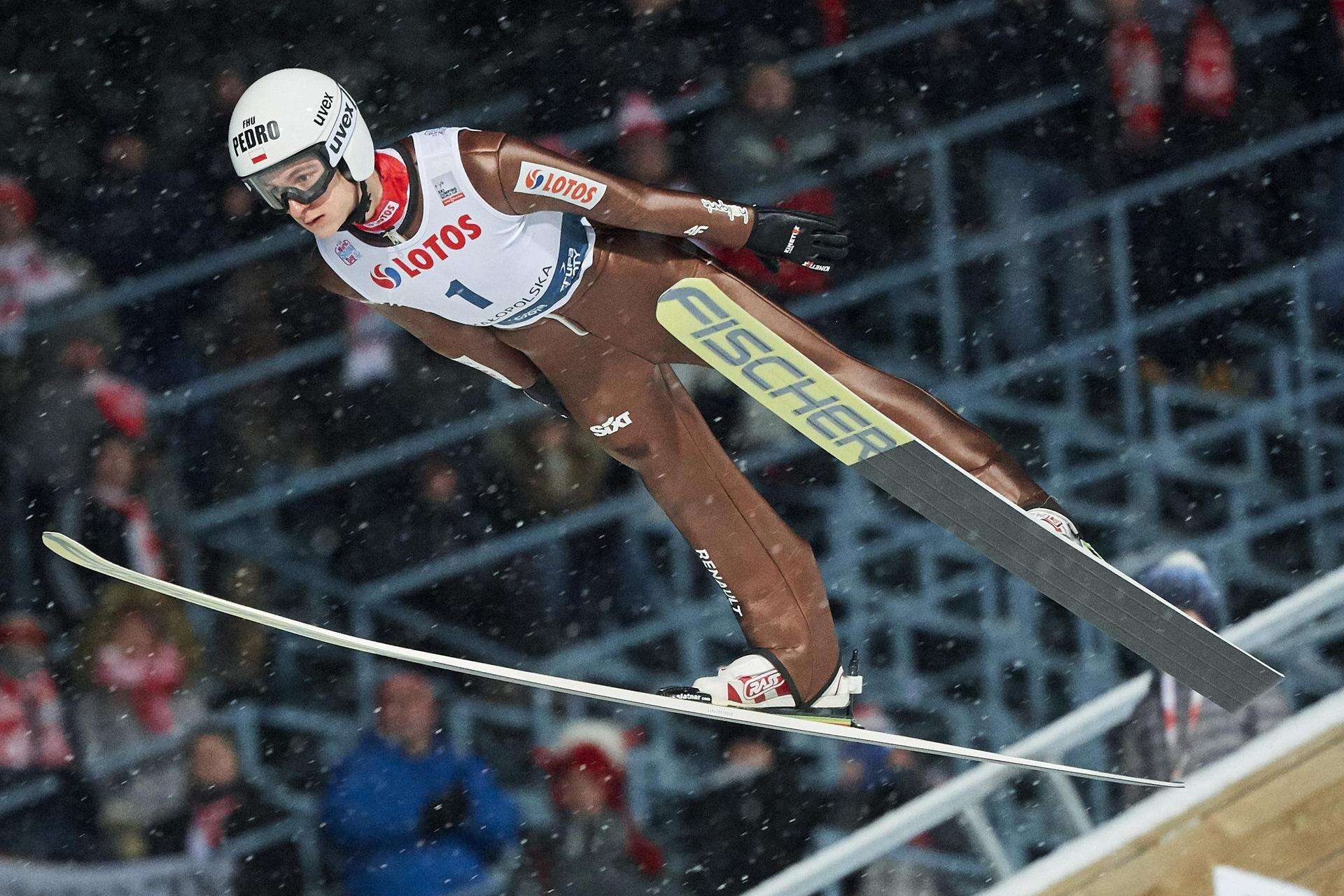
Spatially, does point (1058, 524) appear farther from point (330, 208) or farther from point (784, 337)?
point (330, 208)

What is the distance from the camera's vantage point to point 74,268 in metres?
4.81

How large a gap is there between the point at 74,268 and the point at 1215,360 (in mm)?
3233

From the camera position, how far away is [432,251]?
346 centimetres

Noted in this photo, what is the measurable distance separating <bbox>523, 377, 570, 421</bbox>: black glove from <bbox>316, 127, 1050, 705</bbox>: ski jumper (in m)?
0.02

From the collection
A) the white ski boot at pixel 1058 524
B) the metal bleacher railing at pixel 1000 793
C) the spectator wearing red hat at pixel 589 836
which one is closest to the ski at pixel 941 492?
the white ski boot at pixel 1058 524

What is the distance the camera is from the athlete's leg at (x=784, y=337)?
3652mm

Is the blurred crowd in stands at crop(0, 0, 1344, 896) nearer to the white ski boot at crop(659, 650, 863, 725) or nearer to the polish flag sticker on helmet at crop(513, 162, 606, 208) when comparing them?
the white ski boot at crop(659, 650, 863, 725)

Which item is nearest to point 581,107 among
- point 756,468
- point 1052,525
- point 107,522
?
A: point 756,468

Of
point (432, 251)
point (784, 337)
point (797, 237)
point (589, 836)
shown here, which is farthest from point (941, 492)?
point (589, 836)

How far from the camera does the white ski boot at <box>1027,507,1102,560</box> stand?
3.76m

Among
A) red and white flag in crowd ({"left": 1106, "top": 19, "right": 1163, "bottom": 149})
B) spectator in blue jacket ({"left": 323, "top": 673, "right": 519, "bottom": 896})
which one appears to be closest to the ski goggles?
spectator in blue jacket ({"left": 323, "top": 673, "right": 519, "bottom": 896})

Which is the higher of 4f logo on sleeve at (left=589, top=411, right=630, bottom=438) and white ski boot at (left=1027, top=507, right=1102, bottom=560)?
4f logo on sleeve at (left=589, top=411, right=630, bottom=438)

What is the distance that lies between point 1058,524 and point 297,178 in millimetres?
1648

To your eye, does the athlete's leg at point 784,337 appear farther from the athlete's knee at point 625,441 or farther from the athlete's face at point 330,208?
the athlete's face at point 330,208
